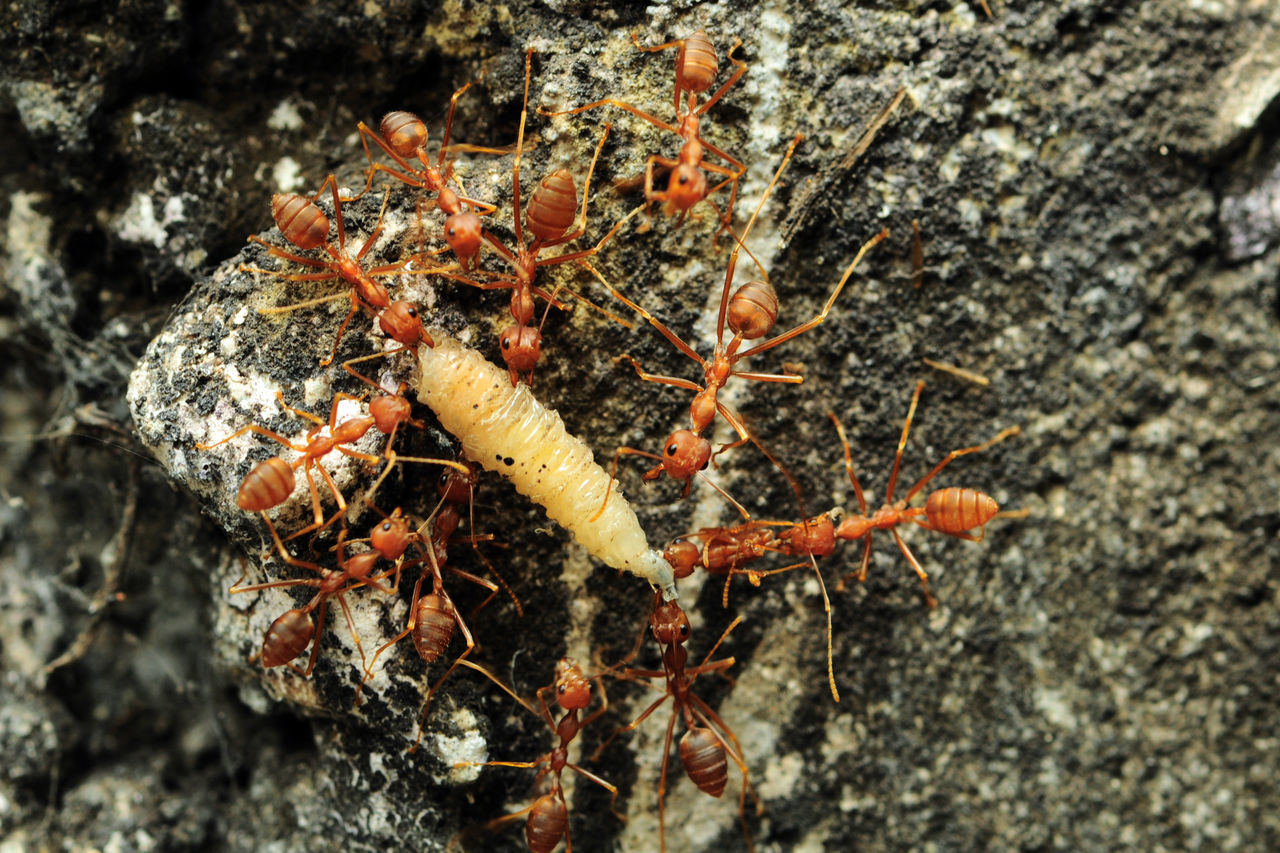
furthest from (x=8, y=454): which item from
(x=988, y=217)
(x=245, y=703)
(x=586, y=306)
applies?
(x=988, y=217)

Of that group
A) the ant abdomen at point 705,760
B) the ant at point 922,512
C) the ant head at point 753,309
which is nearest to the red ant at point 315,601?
the ant abdomen at point 705,760

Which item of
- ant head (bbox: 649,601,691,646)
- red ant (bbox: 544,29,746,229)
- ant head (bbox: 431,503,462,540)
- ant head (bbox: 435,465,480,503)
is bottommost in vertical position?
ant head (bbox: 649,601,691,646)

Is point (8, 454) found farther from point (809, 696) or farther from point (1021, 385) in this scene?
point (1021, 385)

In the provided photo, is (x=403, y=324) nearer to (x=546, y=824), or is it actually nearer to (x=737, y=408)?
(x=737, y=408)

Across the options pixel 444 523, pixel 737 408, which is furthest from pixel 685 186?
pixel 444 523

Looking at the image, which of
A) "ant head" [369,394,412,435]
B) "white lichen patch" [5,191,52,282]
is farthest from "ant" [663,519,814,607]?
"white lichen patch" [5,191,52,282]

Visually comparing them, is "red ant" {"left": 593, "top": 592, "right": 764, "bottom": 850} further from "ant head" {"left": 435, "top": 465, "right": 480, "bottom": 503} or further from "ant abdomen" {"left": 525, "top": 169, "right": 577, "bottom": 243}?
"ant abdomen" {"left": 525, "top": 169, "right": 577, "bottom": 243}
